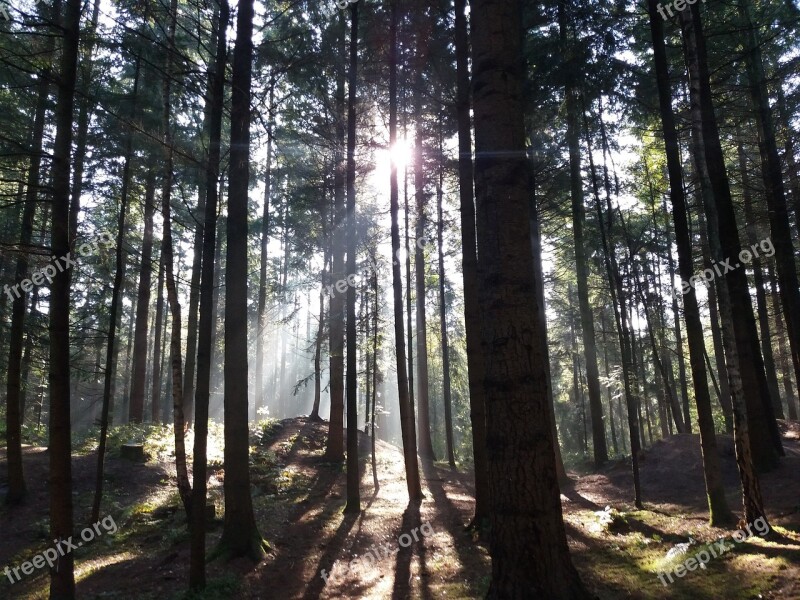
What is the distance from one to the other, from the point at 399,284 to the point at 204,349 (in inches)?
246

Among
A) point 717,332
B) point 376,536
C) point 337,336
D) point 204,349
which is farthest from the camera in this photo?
point 717,332

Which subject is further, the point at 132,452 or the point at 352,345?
the point at 132,452

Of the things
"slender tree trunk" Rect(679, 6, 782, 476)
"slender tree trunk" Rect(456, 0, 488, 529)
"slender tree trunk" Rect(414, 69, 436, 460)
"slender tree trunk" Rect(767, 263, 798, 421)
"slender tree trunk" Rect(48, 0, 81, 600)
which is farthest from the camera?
"slender tree trunk" Rect(767, 263, 798, 421)

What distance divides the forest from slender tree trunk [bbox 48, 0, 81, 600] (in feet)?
0.10

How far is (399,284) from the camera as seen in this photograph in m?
12.1

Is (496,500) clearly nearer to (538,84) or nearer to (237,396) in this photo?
(237,396)

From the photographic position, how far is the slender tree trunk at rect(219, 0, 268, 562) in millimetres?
7766

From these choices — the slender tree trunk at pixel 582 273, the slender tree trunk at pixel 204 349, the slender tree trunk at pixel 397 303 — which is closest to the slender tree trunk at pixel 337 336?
the slender tree trunk at pixel 397 303

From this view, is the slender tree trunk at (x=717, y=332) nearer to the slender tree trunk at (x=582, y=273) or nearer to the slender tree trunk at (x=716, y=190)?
the slender tree trunk at (x=582, y=273)

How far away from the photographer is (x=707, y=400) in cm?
833

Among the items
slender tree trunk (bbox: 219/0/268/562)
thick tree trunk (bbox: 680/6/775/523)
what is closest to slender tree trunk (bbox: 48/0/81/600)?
slender tree trunk (bbox: 219/0/268/562)

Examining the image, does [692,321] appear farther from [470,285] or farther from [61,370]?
[61,370]

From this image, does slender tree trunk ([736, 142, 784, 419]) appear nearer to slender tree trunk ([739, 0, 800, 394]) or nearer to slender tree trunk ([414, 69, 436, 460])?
slender tree trunk ([739, 0, 800, 394])

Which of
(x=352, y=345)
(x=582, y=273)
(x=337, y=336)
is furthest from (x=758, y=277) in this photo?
(x=352, y=345)
